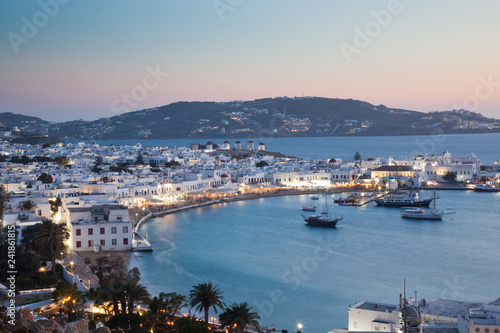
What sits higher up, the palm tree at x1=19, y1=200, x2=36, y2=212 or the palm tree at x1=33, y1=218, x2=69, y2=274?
the palm tree at x1=19, y1=200, x2=36, y2=212

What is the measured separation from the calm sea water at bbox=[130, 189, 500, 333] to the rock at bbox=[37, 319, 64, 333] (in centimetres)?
451

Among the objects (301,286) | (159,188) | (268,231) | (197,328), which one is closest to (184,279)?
(301,286)

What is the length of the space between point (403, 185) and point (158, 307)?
28087 mm

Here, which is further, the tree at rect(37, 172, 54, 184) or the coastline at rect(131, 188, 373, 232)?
the tree at rect(37, 172, 54, 184)

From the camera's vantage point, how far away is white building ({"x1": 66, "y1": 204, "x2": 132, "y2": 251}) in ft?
51.0

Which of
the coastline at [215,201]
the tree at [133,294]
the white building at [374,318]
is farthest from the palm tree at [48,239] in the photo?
the coastline at [215,201]

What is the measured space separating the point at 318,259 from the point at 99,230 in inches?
248

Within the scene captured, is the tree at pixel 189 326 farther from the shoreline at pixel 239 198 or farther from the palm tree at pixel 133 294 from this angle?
the shoreline at pixel 239 198

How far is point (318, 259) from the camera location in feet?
53.3

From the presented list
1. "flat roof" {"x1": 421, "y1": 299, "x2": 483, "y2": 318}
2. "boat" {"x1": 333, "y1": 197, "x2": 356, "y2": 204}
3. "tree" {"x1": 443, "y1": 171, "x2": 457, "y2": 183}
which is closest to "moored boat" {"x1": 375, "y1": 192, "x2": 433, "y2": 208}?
"boat" {"x1": 333, "y1": 197, "x2": 356, "y2": 204}

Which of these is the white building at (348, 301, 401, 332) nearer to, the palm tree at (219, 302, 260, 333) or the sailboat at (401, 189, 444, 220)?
the palm tree at (219, 302, 260, 333)

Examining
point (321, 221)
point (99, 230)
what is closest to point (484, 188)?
point (321, 221)

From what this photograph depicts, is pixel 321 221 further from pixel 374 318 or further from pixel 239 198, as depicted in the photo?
pixel 374 318

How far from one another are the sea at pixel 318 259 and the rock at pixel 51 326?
4.50 metres
